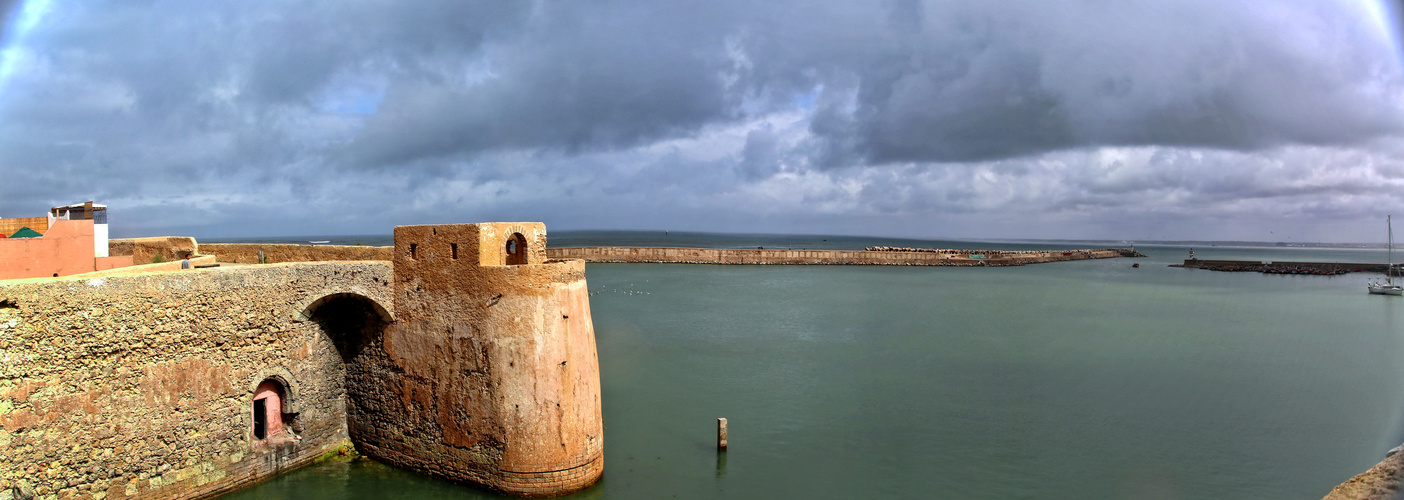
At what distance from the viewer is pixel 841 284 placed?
1902 inches

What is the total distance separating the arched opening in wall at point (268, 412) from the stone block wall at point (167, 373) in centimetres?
14

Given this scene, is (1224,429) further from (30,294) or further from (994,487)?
(30,294)

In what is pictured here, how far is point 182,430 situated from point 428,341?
3.22 metres

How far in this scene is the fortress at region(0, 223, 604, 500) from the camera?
7.88 m

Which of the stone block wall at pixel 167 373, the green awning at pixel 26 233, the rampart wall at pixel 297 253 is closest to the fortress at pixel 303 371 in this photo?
the stone block wall at pixel 167 373

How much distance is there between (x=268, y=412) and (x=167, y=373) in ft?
5.61

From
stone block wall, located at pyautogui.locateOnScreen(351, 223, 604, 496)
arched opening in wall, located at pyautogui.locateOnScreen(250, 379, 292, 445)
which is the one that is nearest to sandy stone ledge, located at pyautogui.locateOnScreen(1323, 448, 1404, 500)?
stone block wall, located at pyautogui.locateOnScreen(351, 223, 604, 496)

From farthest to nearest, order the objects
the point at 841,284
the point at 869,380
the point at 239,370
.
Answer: the point at 841,284, the point at 869,380, the point at 239,370

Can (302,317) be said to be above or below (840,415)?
above

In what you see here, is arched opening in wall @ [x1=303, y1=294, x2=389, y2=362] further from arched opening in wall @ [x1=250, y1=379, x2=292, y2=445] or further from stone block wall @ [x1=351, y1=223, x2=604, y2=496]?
arched opening in wall @ [x1=250, y1=379, x2=292, y2=445]

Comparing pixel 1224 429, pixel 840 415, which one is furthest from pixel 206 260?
pixel 1224 429

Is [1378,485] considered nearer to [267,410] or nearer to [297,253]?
[267,410]

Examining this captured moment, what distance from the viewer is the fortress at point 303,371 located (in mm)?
7883

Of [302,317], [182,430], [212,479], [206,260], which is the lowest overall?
[212,479]
